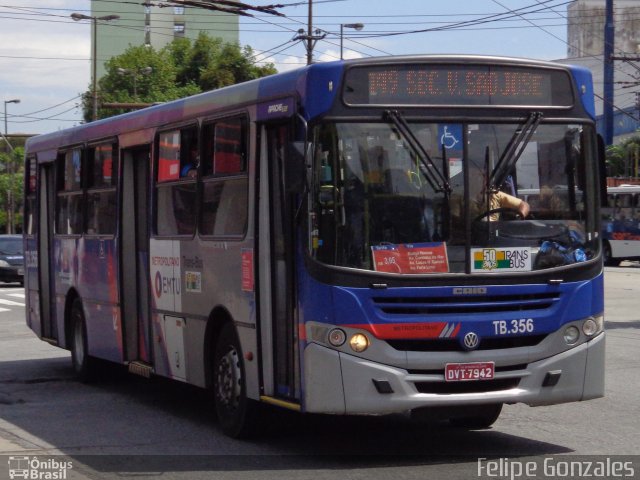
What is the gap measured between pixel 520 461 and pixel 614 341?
31.5 feet

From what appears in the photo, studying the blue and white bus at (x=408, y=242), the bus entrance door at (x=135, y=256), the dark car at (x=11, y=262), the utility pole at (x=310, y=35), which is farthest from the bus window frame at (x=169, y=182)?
the dark car at (x=11, y=262)

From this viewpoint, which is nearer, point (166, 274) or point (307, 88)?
point (307, 88)

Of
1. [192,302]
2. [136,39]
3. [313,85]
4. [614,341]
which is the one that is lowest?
[614,341]

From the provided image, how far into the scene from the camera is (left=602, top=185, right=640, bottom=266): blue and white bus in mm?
47281

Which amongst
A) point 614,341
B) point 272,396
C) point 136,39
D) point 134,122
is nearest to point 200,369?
point 272,396

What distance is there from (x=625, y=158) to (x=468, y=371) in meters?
69.2

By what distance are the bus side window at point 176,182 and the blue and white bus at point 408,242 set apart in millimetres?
744

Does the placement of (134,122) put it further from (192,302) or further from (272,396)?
(272,396)

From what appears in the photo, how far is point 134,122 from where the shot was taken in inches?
492

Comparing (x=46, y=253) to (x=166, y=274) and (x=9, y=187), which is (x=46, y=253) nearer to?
(x=166, y=274)

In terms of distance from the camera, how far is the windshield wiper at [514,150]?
29.3 ft

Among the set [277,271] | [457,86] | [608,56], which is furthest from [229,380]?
[608,56]

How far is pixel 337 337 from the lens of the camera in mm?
8602

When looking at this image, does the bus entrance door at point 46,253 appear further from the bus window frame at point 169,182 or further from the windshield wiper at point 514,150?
the windshield wiper at point 514,150
